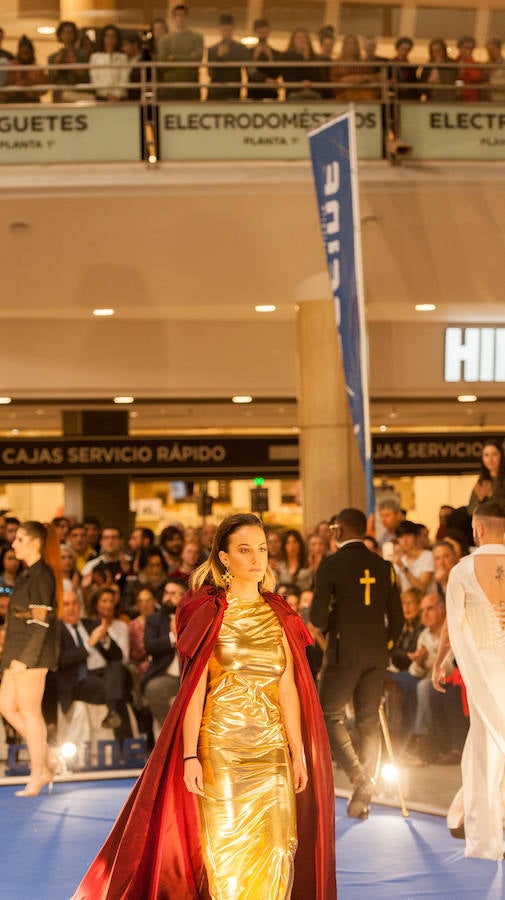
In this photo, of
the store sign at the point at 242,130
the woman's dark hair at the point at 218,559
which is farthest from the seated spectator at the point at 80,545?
the woman's dark hair at the point at 218,559

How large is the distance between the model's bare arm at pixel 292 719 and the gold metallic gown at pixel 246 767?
6 centimetres

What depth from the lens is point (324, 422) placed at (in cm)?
1581

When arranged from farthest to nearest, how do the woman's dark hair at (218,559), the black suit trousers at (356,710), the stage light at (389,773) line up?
the stage light at (389,773) < the black suit trousers at (356,710) < the woman's dark hair at (218,559)

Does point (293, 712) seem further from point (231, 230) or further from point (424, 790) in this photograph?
point (231, 230)

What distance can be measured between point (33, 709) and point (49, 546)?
109 centimetres

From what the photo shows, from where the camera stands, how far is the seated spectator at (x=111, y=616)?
10.6m

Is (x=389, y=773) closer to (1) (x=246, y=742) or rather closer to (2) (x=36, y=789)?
(2) (x=36, y=789)

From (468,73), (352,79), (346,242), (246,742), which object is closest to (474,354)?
(468,73)

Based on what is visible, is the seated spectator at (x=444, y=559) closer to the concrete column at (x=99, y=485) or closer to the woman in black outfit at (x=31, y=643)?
the woman in black outfit at (x=31, y=643)

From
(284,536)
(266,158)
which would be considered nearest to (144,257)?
(266,158)

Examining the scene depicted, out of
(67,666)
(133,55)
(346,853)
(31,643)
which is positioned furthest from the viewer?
(133,55)

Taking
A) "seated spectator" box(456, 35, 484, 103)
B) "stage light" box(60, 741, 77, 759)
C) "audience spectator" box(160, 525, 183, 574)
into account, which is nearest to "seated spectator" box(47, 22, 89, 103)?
"seated spectator" box(456, 35, 484, 103)

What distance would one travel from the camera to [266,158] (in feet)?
45.5

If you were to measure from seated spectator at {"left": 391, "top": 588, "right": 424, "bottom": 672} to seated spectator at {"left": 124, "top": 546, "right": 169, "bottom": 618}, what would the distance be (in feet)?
7.84
